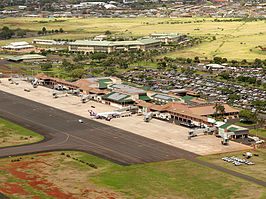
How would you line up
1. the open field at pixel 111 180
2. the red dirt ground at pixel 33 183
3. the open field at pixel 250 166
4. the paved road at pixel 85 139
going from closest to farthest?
the red dirt ground at pixel 33 183
the open field at pixel 111 180
the open field at pixel 250 166
the paved road at pixel 85 139

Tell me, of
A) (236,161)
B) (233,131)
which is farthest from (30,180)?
(233,131)

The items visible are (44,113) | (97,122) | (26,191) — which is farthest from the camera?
(44,113)

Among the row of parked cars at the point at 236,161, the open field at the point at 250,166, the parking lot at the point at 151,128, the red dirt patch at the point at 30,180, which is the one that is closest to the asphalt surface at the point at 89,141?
the open field at the point at 250,166

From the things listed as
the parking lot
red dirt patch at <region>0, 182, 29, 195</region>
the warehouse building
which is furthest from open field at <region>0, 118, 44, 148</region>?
the warehouse building

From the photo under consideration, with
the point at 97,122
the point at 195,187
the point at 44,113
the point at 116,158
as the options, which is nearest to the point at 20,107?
the point at 44,113

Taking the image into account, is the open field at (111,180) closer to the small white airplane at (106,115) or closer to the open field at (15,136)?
the open field at (15,136)

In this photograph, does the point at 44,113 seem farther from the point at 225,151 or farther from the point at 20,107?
the point at 225,151
